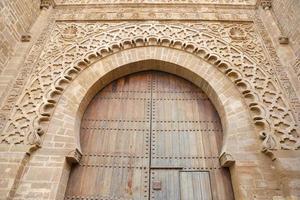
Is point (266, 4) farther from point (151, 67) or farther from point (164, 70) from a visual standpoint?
point (151, 67)

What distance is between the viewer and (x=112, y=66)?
403 centimetres

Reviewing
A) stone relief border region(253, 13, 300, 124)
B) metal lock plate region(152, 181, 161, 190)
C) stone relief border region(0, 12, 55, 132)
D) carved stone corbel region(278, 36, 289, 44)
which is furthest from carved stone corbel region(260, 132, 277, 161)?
stone relief border region(0, 12, 55, 132)

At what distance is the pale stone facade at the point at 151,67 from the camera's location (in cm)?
297

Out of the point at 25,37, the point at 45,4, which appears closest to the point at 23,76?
the point at 25,37

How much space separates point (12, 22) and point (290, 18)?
5.26 m

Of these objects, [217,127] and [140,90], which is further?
[140,90]

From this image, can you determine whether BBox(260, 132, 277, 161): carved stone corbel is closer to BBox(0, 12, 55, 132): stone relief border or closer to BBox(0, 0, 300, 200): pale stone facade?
BBox(0, 0, 300, 200): pale stone facade

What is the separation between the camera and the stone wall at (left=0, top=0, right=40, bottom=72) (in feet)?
12.3

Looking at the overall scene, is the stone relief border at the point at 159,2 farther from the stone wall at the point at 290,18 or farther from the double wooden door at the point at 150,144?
the double wooden door at the point at 150,144

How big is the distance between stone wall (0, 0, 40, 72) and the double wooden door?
71.0 inches

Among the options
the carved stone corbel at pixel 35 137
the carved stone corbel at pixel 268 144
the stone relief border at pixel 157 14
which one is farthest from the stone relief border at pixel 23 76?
the carved stone corbel at pixel 268 144

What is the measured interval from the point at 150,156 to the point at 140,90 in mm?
1340

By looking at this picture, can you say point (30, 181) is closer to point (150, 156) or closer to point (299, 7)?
point (150, 156)

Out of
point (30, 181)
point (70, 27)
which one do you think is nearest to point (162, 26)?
point (70, 27)
